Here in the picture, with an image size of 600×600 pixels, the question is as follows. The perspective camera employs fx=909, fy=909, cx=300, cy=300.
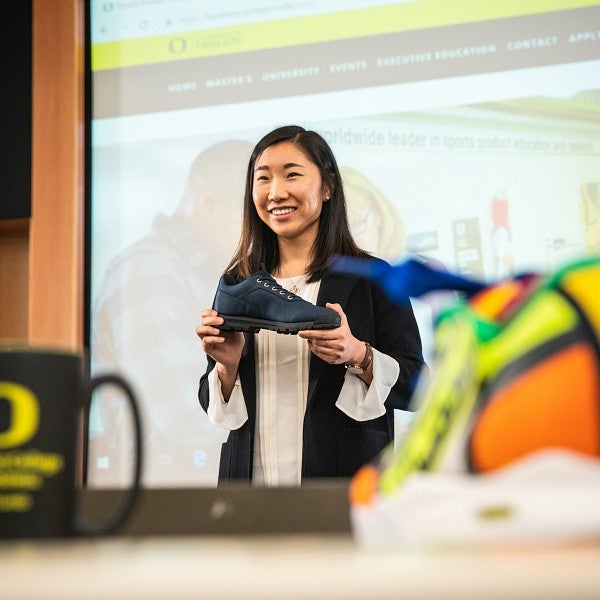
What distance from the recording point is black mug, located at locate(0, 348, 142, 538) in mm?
369

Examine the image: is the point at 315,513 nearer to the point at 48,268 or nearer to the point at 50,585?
the point at 50,585

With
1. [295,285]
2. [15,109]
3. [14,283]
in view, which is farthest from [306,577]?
[14,283]

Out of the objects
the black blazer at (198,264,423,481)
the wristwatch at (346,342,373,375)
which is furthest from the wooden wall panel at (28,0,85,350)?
the wristwatch at (346,342,373,375)

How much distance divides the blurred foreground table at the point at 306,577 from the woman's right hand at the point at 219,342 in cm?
133

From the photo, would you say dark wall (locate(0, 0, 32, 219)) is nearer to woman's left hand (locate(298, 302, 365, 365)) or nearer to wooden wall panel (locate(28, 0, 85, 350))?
wooden wall panel (locate(28, 0, 85, 350))

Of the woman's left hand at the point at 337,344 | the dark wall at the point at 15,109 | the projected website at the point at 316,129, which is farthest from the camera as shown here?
the dark wall at the point at 15,109

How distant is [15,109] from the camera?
3.00 m

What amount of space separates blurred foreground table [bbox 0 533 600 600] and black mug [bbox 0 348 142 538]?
155 mm

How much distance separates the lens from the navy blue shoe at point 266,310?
1502mm

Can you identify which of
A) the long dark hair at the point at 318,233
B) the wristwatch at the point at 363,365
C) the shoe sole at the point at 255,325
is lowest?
the wristwatch at the point at 363,365

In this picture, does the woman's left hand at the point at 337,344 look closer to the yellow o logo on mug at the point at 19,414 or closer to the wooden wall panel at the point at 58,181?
the yellow o logo on mug at the point at 19,414

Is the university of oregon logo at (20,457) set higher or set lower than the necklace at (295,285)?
lower

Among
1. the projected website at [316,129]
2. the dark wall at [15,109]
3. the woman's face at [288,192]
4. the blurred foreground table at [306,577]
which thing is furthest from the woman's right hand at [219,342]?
the dark wall at [15,109]

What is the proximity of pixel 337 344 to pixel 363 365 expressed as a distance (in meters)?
0.08
